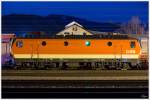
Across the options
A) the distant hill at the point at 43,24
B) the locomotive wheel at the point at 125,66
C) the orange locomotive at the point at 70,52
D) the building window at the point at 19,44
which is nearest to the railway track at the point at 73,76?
the distant hill at the point at 43,24

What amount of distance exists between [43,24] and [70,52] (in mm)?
1301

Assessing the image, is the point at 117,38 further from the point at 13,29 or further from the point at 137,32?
the point at 13,29

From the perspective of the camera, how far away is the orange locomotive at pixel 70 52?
41.2 ft

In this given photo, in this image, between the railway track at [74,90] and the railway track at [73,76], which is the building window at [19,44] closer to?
the railway track at [73,76]

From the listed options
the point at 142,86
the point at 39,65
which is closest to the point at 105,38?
the point at 39,65

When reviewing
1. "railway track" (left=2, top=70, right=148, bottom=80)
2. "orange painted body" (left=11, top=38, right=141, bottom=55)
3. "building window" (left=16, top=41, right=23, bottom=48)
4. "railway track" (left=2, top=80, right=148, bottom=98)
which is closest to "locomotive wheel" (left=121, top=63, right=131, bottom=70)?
"orange painted body" (left=11, top=38, right=141, bottom=55)

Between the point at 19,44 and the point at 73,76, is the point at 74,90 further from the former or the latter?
the point at 19,44

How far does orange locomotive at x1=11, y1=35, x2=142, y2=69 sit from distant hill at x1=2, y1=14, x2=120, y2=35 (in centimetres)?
30

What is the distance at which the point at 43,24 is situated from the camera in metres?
12.2

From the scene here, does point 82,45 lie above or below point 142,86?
above

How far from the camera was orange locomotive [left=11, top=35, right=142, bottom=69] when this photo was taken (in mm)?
12555

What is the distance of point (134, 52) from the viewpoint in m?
13.0

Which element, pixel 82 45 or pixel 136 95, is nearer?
pixel 136 95

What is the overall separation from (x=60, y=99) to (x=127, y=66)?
6.90 metres
